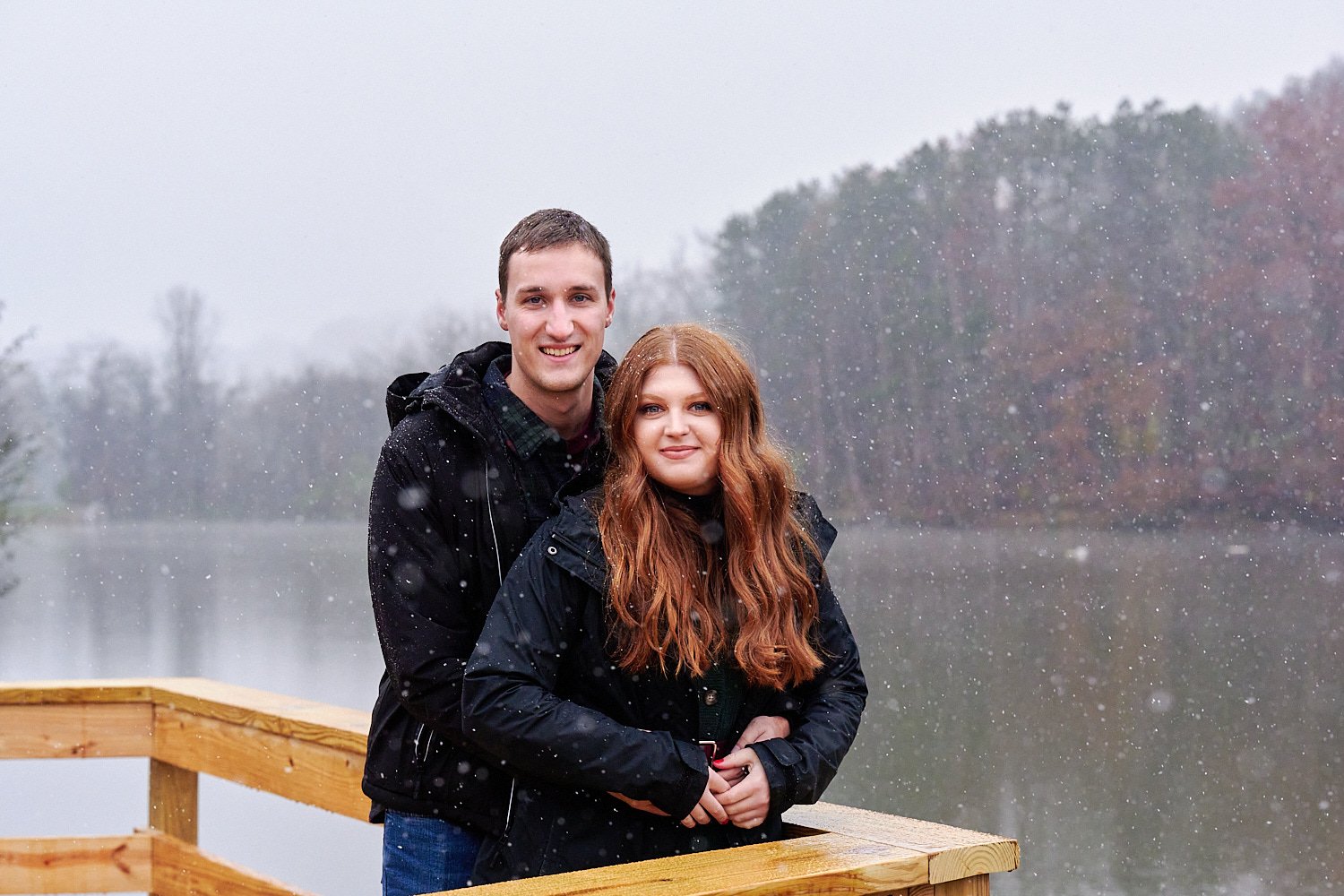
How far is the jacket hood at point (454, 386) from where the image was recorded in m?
1.54

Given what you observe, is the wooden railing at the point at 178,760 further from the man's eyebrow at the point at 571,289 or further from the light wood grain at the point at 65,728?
the man's eyebrow at the point at 571,289

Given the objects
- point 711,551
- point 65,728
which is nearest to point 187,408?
point 65,728

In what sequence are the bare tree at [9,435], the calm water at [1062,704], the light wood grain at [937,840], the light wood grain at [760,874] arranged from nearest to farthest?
the light wood grain at [760,874] → the light wood grain at [937,840] → the calm water at [1062,704] → the bare tree at [9,435]

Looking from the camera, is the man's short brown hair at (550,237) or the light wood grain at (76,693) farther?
the light wood grain at (76,693)

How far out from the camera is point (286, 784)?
2176mm

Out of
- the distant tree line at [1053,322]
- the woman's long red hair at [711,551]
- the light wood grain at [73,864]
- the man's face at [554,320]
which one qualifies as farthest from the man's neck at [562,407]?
the distant tree line at [1053,322]

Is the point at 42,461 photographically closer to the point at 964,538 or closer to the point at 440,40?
the point at 964,538

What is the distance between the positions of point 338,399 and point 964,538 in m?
9.36

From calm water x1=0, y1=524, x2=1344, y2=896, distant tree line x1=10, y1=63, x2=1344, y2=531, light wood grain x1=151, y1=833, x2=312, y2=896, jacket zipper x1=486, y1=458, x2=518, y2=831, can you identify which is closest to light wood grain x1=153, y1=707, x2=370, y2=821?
light wood grain x1=151, y1=833, x2=312, y2=896

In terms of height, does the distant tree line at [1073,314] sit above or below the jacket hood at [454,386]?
above

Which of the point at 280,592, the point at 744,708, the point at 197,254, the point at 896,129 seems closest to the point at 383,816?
the point at 744,708

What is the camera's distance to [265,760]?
2.21 m

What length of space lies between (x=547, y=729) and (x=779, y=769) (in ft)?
0.81

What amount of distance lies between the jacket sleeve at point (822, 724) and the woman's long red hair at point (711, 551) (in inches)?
1.6
